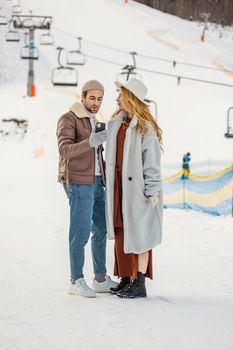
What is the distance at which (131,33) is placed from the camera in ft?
164

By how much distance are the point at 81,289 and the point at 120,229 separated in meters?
0.51

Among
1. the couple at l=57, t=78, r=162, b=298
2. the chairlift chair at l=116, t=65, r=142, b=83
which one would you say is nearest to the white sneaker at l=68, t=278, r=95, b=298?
the couple at l=57, t=78, r=162, b=298

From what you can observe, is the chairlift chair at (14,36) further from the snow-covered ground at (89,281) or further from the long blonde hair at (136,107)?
the long blonde hair at (136,107)

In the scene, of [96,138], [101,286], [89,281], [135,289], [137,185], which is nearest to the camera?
[96,138]

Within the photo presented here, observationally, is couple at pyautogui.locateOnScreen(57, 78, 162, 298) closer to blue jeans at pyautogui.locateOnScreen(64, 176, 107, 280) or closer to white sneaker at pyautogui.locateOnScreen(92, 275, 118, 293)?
blue jeans at pyautogui.locateOnScreen(64, 176, 107, 280)

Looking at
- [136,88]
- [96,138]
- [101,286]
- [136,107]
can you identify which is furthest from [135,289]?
[136,88]

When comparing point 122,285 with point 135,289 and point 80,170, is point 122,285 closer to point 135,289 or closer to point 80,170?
point 135,289

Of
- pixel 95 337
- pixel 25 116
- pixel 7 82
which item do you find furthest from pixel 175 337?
pixel 7 82

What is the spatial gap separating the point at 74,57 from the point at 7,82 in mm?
7804

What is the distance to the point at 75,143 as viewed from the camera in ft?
15.8

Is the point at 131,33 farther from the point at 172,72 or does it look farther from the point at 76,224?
the point at 76,224

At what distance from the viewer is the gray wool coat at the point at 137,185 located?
481 centimetres

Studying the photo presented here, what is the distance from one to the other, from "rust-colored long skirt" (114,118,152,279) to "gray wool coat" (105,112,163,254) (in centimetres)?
3

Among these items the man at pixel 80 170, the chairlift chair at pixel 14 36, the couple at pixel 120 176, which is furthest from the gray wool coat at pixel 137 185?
the chairlift chair at pixel 14 36
